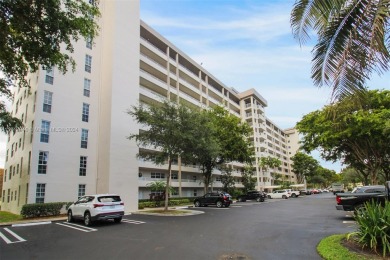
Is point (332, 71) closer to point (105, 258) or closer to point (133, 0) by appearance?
point (105, 258)

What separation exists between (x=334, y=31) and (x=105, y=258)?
342 inches

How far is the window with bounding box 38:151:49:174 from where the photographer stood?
71.2 ft

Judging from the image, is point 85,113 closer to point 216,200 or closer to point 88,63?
point 88,63

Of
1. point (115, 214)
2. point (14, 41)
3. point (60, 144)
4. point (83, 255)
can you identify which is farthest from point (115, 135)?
point (83, 255)

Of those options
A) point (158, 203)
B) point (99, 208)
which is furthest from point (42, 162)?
point (158, 203)

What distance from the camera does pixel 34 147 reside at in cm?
2162

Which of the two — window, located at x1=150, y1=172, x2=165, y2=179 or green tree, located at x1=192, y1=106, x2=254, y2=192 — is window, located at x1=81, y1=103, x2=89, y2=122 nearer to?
window, located at x1=150, y1=172, x2=165, y2=179

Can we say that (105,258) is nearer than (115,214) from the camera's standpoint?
Yes

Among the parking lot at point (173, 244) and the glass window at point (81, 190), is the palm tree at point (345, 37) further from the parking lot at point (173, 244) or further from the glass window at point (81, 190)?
the glass window at point (81, 190)

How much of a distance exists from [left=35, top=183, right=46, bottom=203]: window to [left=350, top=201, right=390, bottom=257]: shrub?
22.2 metres

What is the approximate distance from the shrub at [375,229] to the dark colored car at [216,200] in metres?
19.7

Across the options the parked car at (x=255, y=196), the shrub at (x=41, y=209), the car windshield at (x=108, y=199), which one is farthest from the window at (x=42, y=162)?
the parked car at (x=255, y=196)

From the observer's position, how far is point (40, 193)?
2147 cm

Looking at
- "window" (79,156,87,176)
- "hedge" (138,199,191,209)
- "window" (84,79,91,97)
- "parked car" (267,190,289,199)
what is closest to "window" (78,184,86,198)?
"window" (79,156,87,176)
